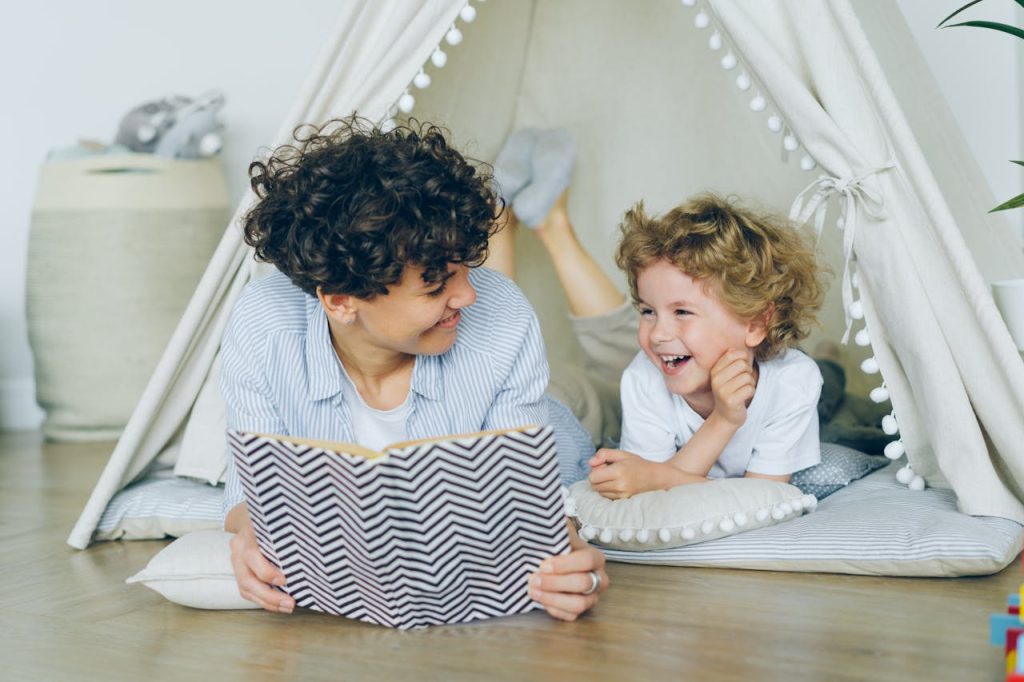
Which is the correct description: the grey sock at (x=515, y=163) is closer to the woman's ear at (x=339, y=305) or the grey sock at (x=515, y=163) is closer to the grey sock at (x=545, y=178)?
the grey sock at (x=545, y=178)

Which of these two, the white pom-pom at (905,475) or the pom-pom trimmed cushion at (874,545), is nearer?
the pom-pom trimmed cushion at (874,545)

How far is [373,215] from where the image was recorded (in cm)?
138

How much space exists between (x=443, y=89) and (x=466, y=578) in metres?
1.32

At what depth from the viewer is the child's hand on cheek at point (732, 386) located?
68.0 inches

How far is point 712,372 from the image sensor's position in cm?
178

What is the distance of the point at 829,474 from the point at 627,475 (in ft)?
1.35

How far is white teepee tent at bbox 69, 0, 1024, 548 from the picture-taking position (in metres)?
1.66

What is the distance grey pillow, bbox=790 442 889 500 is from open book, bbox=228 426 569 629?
0.74 meters

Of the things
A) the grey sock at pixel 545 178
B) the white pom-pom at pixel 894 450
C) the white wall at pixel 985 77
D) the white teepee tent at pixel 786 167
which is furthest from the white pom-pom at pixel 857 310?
the white wall at pixel 985 77

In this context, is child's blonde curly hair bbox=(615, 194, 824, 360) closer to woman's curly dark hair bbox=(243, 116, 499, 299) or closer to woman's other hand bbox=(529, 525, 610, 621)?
woman's curly dark hair bbox=(243, 116, 499, 299)

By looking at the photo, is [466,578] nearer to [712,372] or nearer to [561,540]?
[561,540]

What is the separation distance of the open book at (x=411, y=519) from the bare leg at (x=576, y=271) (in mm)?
1140

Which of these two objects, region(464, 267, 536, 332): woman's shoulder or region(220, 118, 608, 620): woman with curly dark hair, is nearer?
region(220, 118, 608, 620): woman with curly dark hair

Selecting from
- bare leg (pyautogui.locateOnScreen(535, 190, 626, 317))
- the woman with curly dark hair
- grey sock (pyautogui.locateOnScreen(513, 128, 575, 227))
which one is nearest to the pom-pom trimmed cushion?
the woman with curly dark hair
